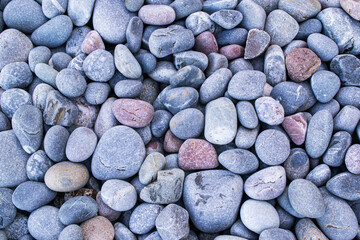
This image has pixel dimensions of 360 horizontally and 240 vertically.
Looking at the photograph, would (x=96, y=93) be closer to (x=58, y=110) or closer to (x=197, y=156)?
(x=58, y=110)

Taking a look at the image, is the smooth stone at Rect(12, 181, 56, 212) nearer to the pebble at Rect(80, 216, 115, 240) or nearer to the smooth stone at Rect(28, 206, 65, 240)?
the smooth stone at Rect(28, 206, 65, 240)

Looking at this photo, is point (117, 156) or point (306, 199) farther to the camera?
point (117, 156)

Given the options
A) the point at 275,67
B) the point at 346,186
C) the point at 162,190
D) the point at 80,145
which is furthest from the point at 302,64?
the point at 80,145

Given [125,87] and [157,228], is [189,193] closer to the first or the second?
[157,228]

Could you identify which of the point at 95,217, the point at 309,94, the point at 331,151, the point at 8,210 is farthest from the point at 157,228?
the point at 309,94

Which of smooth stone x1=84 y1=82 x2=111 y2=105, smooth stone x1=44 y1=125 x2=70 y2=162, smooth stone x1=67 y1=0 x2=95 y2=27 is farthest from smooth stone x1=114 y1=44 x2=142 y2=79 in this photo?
smooth stone x1=44 y1=125 x2=70 y2=162

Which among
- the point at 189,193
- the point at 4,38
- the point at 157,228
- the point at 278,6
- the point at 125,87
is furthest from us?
the point at 278,6
